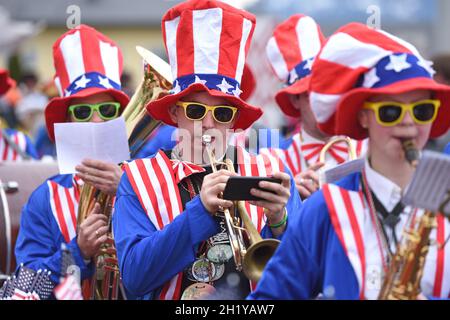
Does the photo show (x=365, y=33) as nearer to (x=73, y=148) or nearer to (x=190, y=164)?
(x=190, y=164)

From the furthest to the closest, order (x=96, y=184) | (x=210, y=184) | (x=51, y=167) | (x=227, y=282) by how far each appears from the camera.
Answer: (x=51, y=167) < (x=96, y=184) < (x=227, y=282) < (x=210, y=184)

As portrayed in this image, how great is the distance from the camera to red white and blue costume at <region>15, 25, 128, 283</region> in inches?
214

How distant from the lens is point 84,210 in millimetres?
5539

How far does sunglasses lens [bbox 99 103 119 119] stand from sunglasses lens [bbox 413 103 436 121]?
105 inches

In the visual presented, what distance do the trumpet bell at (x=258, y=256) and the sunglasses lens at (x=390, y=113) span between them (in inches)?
29.2

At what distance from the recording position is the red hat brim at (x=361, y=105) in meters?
3.50

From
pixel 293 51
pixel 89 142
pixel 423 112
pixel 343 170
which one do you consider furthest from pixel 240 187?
pixel 293 51

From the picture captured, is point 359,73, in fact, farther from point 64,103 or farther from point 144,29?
point 144,29

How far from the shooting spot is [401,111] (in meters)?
3.52

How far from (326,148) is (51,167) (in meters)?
2.02

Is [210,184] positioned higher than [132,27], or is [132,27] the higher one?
[132,27]

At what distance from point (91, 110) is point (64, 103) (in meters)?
0.17

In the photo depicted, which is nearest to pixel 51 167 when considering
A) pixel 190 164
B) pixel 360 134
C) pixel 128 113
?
pixel 128 113
